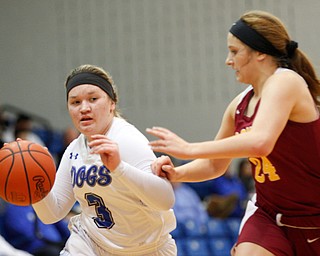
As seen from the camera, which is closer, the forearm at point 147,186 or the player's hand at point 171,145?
the player's hand at point 171,145

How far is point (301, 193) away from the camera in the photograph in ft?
12.2

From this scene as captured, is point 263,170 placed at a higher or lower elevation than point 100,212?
higher

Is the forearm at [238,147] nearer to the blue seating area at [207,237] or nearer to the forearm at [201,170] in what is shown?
the forearm at [201,170]

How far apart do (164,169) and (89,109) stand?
562 mm

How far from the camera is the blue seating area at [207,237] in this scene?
26.7ft

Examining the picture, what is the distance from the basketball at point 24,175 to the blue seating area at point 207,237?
13.6ft

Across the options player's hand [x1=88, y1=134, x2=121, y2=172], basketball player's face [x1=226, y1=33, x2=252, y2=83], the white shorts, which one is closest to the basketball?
the white shorts

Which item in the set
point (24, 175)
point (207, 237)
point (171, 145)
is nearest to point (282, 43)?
point (171, 145)

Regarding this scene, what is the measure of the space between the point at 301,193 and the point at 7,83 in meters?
7.73

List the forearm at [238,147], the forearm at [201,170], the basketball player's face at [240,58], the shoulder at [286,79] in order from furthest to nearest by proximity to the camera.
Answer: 1. the forearm at [201,170]
2. the basketball player's face at [240,58]
3. the shoulder at [286,79]
4. the forearm at [238,147]

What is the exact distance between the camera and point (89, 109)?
4.14 meters

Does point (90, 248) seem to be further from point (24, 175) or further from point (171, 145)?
point (171, 145)

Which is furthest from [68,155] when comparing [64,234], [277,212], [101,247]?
[64,234]

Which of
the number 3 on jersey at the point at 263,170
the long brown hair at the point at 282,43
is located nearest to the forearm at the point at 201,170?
the number 3 on jersey at the point at 263,170
